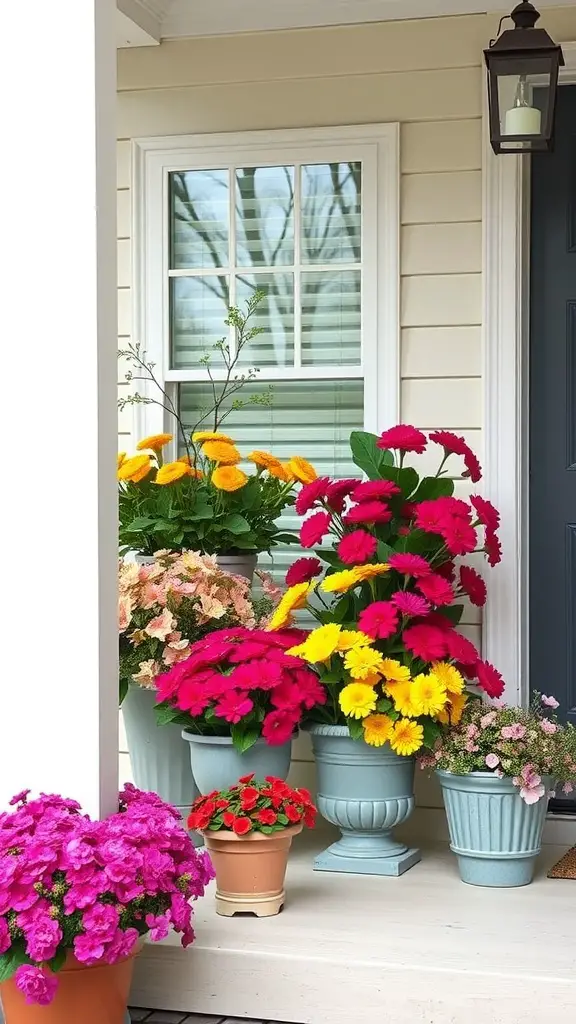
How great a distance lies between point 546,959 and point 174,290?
8.11 ft

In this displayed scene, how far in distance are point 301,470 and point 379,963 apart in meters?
1.49

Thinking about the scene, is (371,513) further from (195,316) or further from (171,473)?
(195,316)

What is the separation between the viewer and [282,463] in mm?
4113

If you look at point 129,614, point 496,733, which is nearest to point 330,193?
point 129,614

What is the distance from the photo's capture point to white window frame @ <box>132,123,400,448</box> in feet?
13.2

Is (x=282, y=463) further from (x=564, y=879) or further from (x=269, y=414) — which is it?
(x=564, y=879)

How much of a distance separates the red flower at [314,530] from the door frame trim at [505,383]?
0.60 meters

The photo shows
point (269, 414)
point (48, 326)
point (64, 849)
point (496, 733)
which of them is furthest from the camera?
point (269, 414)

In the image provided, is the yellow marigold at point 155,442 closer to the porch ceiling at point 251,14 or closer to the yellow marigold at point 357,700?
the yellow marigold at point 357,700

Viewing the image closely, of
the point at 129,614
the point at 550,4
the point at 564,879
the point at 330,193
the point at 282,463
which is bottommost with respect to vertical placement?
the point at 564,879

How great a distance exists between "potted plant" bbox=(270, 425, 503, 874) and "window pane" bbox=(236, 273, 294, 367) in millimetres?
576

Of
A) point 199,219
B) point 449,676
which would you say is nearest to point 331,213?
point 199,219

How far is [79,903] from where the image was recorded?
94.3 inches

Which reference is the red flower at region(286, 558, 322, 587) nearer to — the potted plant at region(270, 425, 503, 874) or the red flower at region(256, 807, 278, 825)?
the potted plant at region(270, 425, 503, 874)
